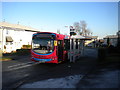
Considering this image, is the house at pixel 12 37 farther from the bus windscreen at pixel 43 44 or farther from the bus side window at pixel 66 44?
the bus windscreen at pixel 43 44

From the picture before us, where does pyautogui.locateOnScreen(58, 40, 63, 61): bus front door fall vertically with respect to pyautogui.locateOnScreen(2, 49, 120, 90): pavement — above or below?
above

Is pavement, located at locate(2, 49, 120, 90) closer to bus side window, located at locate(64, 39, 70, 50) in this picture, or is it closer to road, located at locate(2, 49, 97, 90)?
road, located at locate(2, 49, 97, 90)

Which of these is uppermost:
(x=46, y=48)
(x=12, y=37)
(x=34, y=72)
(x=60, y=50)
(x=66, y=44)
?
(x=12, y=37)

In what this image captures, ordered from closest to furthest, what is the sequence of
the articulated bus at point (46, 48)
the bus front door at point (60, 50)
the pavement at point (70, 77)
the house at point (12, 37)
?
the pavement at point (70, 77)
the articulated bus at point (46, 48)
the bus front door at point (60, 50)
the house at point (12, 37)

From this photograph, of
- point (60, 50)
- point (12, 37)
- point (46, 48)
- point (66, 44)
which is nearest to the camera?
point (46, 48)

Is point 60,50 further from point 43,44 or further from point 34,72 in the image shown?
point 34,72

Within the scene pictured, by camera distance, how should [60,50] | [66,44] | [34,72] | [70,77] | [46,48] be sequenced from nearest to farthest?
[70,77] → [34,72] → [46,48] → [60,50] → [66,44]

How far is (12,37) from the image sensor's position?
121ft

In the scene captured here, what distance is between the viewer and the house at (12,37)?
33594mm

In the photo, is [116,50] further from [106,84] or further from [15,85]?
[15,85]

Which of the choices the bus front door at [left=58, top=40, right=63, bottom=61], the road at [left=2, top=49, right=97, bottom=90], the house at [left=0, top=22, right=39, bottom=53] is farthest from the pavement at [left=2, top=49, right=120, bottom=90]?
the house at [left=0, top=22, right=39, bottom=53]

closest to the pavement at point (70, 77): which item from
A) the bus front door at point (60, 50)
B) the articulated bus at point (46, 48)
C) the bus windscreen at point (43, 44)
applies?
the articulated bus at point (46, 48)

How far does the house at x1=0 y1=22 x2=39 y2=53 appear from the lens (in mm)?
33594

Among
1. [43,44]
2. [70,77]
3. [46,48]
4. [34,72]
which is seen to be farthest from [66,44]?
[70,77]
